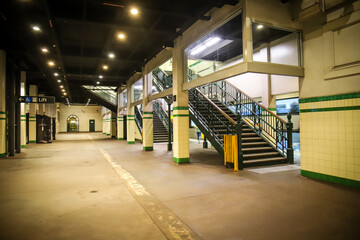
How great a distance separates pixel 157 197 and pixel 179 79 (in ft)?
16.0

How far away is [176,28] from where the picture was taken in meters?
7.87

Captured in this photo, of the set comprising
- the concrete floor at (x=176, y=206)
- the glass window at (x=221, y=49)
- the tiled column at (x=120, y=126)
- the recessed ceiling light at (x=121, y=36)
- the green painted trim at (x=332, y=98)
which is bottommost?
the concrete floor at (x=176, y=206)

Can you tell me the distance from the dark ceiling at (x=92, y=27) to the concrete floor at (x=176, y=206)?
4234 mm

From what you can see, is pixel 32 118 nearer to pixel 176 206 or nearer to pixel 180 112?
pixel 180 112

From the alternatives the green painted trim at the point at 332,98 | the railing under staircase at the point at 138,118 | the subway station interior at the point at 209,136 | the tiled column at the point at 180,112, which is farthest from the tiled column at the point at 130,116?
the green painted trim at the point at 332,98

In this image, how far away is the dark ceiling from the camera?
5739 mm

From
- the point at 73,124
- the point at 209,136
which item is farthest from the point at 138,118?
the point at 73,124

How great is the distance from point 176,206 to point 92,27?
6.56m

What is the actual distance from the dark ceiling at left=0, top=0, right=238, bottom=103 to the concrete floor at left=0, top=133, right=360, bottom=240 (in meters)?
4.23

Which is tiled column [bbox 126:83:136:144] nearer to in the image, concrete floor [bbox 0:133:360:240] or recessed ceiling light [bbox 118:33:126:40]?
recessed ceiling light [bbox 118:33:126:40]

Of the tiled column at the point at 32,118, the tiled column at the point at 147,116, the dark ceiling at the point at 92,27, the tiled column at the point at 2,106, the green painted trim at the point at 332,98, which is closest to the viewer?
the green painted trim at the point at 332,98

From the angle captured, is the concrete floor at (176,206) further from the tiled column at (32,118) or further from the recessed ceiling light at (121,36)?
the tiled column at (32,118)

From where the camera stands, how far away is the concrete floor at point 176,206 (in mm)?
3033

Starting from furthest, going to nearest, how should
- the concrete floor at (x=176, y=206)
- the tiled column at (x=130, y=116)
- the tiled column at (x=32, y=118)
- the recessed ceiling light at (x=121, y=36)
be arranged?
the tiled column at (x=32, y=118), the tiled column at (x=130, y=116), the recessed ceiling light at (x=121, y=36), the concrete floor at (x=176, y=206)
